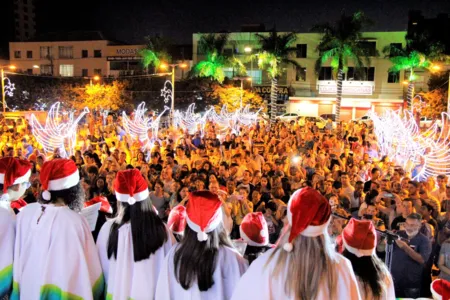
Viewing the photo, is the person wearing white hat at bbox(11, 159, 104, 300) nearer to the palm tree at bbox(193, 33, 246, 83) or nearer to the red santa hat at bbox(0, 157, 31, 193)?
the red santa hat at bbox(0, 157, 31, 193)

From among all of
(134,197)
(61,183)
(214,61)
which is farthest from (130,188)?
(214,61)

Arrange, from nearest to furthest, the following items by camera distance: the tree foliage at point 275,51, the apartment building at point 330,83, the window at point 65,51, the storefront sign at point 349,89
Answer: the tree foliage at point 275,51, the apartment building at point 330,83, the storefront sign at point 349,89, the window at point 65,51

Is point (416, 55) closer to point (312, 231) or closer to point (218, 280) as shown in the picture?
point (218, 280)

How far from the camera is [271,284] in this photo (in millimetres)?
2852

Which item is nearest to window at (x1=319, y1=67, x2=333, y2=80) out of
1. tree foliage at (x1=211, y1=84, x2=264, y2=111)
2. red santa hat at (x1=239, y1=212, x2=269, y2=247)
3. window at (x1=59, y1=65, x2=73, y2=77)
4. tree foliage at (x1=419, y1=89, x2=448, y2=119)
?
tree foliage at (x1=419, y1=89, x2=448, y2=119)

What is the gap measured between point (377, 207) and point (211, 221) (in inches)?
209

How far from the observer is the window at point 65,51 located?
67.0 m

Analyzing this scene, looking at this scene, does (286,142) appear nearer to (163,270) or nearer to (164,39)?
(163,270)

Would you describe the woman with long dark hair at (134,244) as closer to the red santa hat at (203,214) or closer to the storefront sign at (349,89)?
the red santa hat at (203,214)

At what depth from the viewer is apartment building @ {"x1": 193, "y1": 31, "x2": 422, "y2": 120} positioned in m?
52.9

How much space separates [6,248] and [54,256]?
0.54 m

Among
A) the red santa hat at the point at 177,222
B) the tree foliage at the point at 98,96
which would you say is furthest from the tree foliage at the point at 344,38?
the red santa hat at the point at 177,222

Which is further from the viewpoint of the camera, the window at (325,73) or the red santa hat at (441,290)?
the window at (325,73)

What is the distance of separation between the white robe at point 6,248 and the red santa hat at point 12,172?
0.43 m
